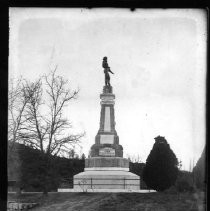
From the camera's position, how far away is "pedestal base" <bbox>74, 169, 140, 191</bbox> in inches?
792

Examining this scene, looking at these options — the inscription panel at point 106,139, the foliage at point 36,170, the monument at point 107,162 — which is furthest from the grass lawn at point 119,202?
the inscription panel at point 106,139

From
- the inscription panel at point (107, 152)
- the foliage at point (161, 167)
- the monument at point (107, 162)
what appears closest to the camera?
the foliage at point (161, 167)

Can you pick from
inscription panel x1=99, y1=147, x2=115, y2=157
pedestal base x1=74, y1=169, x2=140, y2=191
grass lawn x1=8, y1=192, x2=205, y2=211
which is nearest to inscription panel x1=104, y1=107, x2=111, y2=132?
inscription panel x1=99, y1=147, x2=115, y2=157

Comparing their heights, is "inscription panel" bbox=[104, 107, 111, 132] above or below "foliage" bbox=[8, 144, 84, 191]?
above

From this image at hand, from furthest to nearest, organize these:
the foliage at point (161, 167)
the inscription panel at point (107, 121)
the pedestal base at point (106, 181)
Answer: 1. the inscription panel at point (107, 121)
2. the pedestal base at point (106, 181)
3. the foliage at point (161, 167)

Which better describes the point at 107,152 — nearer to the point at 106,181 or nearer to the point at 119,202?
the point at 106,181

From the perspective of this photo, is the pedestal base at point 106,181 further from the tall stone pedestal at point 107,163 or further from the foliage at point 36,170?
the foliage at point 36,170

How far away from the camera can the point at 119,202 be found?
15664 mm

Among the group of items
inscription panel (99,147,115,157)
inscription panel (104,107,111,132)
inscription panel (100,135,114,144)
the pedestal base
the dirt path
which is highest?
inscription panel (104,107,111,132)

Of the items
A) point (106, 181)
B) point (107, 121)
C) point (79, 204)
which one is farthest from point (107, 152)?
point (79, 204)

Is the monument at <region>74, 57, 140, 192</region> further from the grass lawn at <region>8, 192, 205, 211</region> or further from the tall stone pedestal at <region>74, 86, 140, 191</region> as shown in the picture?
the grass lawn at <region>8, 192, 205, 211</region>

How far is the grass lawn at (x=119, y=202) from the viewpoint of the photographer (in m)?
14.9

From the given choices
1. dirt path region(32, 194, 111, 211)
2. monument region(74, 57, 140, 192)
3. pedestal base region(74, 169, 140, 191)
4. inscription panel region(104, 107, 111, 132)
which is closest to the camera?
dirt path region(32, 194, 111, 211)

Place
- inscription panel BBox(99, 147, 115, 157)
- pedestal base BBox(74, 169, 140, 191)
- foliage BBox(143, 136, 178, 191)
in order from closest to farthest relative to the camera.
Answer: foliage BBox(143, 136, 178, 191)
pedestal base BBox(74, 169, 140, 191)
inscription panel BBox(99, 147, 115, 157)
